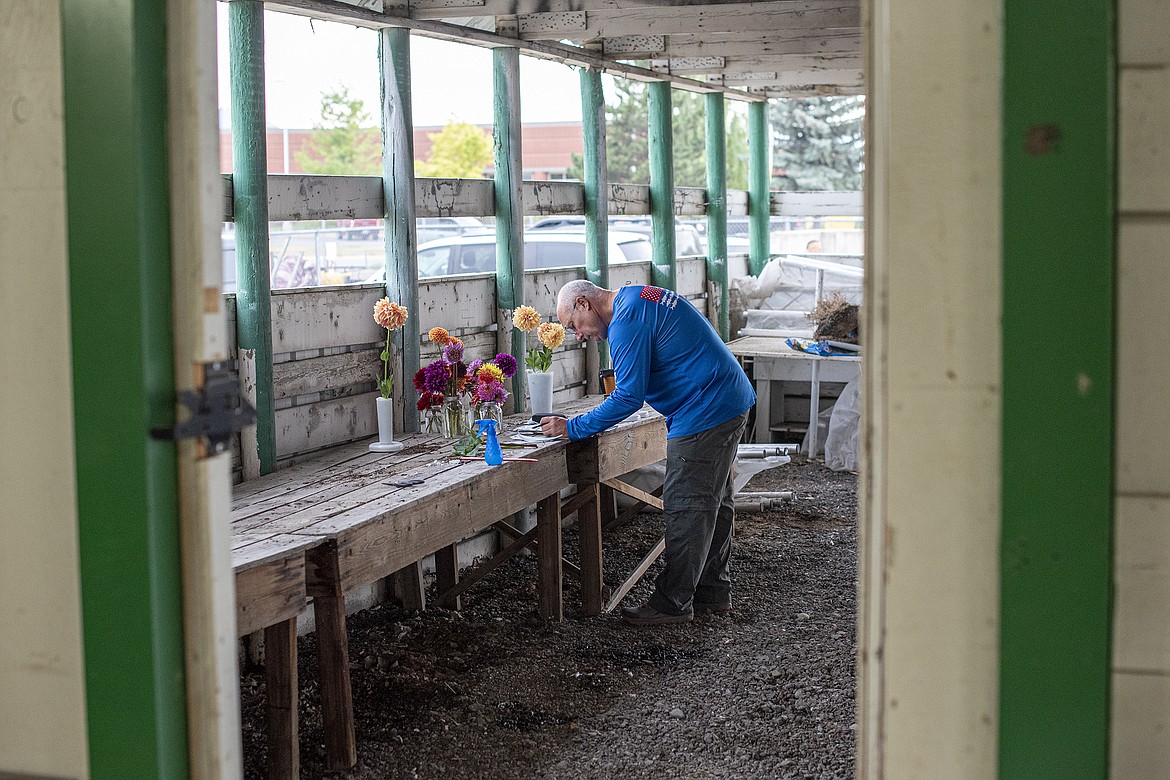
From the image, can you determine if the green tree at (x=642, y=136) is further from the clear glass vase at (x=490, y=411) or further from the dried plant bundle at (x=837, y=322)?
the clear glass vase at (x=490, y=411)

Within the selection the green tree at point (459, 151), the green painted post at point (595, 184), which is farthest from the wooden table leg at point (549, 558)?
the green tree at point (459, 151)

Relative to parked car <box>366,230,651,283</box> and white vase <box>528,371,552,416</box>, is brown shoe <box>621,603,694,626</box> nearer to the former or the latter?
white vase <box>528,371,552,416</box>

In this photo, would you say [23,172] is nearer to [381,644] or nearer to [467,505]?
[467,505]

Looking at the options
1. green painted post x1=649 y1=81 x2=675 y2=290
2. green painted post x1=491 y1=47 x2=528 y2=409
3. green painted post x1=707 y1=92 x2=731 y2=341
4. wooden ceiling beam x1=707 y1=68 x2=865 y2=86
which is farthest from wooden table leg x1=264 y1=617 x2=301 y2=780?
green painted post x1=707 y1=92 x2=731 y2=341

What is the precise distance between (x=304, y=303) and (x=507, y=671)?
179cm

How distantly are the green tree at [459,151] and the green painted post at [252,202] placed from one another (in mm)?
21926

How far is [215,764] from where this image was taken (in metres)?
2.28

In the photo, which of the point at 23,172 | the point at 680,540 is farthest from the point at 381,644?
the point at 23,172

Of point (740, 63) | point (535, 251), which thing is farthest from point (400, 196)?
point (535, 251)

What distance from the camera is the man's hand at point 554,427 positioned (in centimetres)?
560

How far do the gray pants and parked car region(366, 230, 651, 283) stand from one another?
13.7 feet

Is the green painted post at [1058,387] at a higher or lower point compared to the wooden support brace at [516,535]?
higher

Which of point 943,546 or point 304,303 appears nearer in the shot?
point 943,546

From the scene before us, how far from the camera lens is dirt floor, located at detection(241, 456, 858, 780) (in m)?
4.20
